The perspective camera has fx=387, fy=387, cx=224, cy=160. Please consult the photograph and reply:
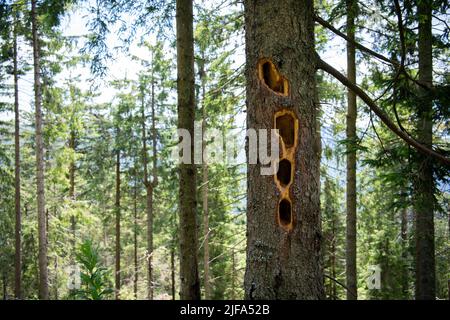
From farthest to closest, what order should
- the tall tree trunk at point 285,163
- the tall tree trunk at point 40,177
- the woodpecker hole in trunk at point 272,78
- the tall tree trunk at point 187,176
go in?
the tall tree trunk at point 40,177, the tall tree trunk at point 187,176, the woodpecker hole in trunk at point 272,78, the tall tree trunk at point 285,163

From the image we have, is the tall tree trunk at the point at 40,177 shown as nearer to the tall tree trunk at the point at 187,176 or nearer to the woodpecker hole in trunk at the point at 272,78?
the tall tree trunk at the point at 187,176

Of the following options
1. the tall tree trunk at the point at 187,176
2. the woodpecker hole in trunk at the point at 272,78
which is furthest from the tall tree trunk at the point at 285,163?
the tall tree trunk at the point at 187,176

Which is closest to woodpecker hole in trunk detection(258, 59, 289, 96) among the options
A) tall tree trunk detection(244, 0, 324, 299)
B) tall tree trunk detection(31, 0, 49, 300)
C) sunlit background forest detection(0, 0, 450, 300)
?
tall tree trunk detection(244, 0, 324, 299)

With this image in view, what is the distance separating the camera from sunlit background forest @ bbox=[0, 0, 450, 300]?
677 cm

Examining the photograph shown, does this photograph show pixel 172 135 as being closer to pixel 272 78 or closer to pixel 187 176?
pixel 187 176

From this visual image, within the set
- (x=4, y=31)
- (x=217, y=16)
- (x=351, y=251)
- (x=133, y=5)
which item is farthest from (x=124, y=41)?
(x=351, y=251)

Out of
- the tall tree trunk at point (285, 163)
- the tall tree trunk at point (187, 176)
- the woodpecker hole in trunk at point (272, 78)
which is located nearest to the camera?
the tall tree trunk at point (285, 163)

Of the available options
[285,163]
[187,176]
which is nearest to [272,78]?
[285,163]

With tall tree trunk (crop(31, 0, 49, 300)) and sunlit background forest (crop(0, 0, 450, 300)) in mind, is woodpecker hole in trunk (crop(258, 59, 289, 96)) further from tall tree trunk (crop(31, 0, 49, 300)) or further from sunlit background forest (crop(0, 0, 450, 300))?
tall tree trunk (crop(31, 0, 49, 300))

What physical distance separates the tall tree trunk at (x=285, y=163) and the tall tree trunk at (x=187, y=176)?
2891mm

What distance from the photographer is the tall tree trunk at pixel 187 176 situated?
231 inches
